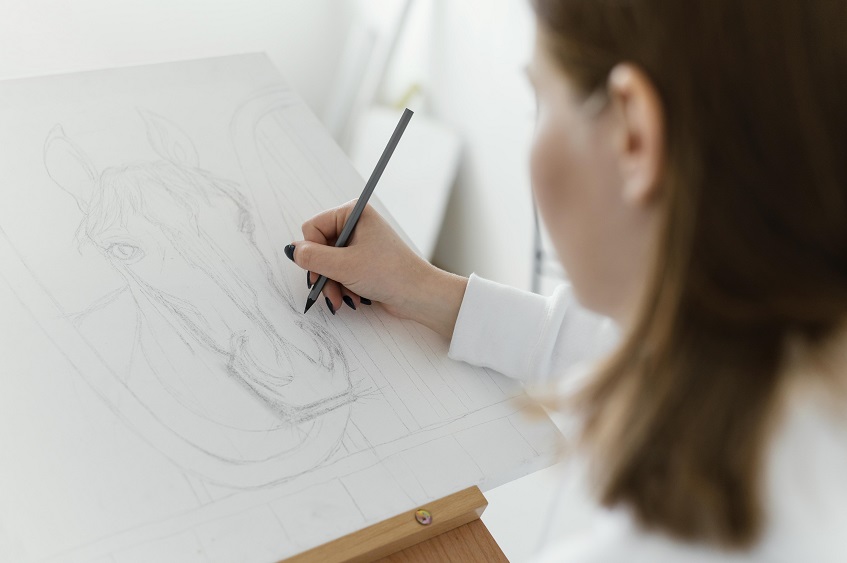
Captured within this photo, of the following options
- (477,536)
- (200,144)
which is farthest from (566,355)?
(200,144)

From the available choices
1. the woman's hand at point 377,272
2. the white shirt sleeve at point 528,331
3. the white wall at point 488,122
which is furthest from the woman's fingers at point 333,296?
the white wall at point 488,122

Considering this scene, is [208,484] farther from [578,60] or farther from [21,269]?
[578,60]

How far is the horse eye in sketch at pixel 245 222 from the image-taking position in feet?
3.07

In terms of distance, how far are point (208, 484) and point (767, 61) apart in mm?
514

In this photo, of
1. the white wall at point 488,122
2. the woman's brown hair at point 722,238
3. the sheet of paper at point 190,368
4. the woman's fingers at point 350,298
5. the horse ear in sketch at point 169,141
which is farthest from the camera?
the white wall at point 488,122

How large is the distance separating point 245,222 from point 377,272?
17 centimetres

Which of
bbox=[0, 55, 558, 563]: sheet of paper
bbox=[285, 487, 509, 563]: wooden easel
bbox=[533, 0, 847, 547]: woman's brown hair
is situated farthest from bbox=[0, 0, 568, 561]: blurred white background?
bbox=[533, 0, 847, 547]: woman's brown hair

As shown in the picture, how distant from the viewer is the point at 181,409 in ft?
2.43

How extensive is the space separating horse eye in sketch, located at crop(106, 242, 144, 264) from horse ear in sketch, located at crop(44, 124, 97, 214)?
6cm

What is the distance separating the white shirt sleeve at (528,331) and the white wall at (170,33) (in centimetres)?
124

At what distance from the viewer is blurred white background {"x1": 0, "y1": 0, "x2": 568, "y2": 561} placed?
1713mm

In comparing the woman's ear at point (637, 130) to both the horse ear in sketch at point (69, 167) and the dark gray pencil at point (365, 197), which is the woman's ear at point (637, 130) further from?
the horse ear in sketch at point (69, 167)

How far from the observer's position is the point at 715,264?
0.48 metres

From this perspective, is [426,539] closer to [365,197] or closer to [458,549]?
[458,549]
